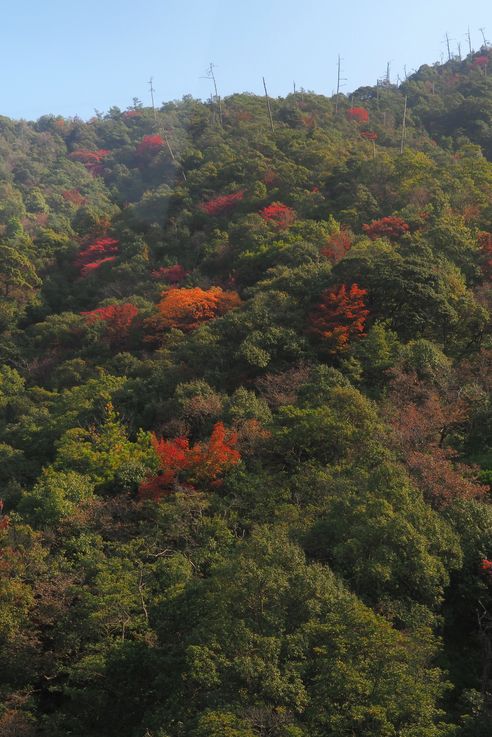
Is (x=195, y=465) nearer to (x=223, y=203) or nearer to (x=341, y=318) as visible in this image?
(x=341, y=318)

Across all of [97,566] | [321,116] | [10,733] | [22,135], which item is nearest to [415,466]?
[97,566]

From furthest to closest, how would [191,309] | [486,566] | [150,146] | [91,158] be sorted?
[91,158]
[150,146]
[191,309]
[486,566]

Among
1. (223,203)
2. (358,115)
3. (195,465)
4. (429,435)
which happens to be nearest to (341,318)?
A: (429,435)

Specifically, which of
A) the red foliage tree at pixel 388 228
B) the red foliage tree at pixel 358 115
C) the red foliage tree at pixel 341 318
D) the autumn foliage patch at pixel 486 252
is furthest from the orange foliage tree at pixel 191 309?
the red foliage tree at pixel 358 115

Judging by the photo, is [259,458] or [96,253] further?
[96,253]

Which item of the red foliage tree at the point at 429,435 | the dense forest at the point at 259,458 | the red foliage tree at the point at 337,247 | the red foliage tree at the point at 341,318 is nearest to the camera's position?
the dense forest at the point at 259,458

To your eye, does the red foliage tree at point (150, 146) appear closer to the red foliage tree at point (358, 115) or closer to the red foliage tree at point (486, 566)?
the red foliage tree at point (358, 115)

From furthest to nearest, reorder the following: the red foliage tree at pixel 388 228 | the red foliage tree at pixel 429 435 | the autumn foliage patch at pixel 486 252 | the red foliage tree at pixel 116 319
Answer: the red foliage tree at pixel 116 319, the red foliage tree at pixel 388 228, the autumn foliage patch at pixel 486 252, the red foliage tree at pixel 429 435
